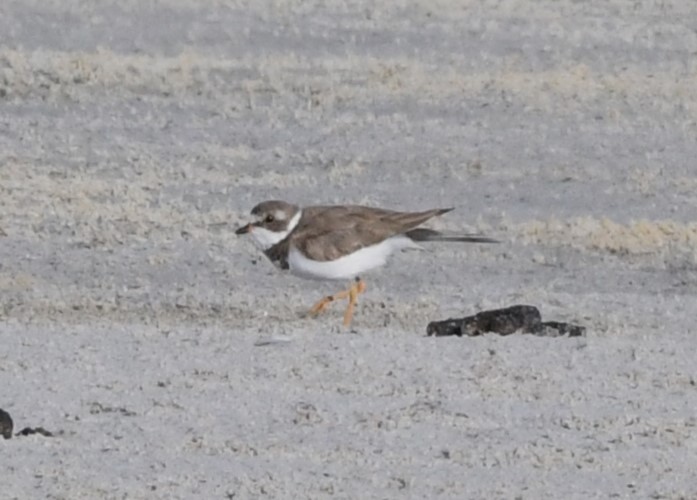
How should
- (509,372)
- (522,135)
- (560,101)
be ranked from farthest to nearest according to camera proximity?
(560,101), (522,135), (509,372)

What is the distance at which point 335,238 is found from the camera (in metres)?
10.5

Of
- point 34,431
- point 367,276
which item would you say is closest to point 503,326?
point 34,431

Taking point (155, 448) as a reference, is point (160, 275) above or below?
below

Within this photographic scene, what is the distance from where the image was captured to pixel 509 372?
8.62m

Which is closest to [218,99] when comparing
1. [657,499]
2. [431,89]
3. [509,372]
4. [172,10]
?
[431,89]

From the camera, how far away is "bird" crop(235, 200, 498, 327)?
1053 cm

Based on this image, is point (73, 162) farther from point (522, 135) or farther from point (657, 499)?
point (657, 499)

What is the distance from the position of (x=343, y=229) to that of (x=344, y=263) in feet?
0.61

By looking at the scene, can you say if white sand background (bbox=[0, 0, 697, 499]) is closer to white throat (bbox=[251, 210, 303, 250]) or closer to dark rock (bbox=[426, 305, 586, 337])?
dark rock (bbox=[426, 305, 586, 337])

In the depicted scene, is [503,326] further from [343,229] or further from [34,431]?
[34,431]

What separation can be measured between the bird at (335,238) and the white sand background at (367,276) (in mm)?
389

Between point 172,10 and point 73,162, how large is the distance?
8.69m

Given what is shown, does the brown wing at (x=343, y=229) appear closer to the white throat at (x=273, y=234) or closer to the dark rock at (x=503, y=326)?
the white throat at (x=273, y=234)

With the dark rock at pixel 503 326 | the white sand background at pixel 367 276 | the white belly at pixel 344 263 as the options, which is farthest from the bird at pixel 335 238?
the dark rock at pixel 503 326
